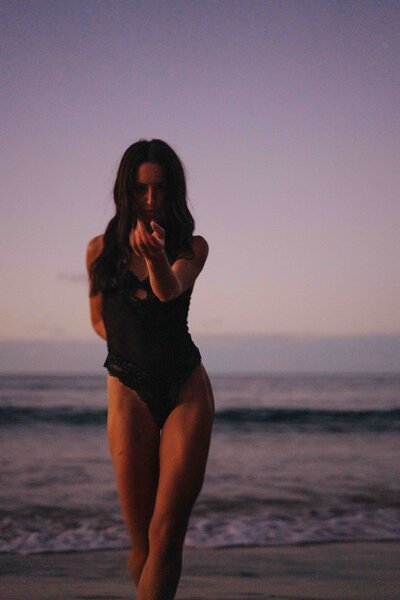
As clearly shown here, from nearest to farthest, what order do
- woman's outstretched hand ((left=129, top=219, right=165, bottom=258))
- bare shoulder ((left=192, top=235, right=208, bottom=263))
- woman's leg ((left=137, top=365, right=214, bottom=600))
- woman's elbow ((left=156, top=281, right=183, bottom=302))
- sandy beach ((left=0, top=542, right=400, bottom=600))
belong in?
1. woman's outstretched hand ((left=129, top=219, right=165, bottom=258))
2. woman's elbow ((left=156, top=281, right=183, bottom=302))
3. woman's leg ((left=137, top=365, right=214, bottom=600))
4. bare shoulder ((left=192, top=235, right=208, bottom=263))
5. sandy beach ((left=0, top=542, right=400, bottom=600))

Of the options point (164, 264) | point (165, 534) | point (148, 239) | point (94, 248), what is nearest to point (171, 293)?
point (164, 264)

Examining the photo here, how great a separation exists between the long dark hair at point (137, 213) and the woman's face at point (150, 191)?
18 mm

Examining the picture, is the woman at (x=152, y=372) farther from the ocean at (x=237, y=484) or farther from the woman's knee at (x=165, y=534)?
the ocean at (x=237, y=484)

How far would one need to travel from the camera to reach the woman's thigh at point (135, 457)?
3082mm

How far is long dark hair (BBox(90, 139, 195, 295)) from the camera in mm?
3168

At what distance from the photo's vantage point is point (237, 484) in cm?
1003

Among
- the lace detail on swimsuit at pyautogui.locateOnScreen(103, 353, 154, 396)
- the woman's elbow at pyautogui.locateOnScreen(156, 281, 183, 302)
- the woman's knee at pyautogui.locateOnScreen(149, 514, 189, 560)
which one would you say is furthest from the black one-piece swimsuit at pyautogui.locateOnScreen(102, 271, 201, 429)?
the woman's knee at pyautogui.locateOnScreen(149, 514, 189, 560)

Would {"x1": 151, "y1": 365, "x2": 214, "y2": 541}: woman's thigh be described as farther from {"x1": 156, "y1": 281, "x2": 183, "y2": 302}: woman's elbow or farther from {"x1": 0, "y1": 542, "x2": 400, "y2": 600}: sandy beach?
{"x1": 0, "y1": 542, "x2": 400, "y2": 600}: sandy beach

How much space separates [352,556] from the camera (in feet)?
19.4

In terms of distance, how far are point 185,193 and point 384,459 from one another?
36.3ft

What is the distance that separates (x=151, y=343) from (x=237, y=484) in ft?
23.9

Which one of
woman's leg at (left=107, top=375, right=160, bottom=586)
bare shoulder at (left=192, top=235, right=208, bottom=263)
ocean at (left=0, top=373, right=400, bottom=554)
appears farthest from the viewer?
ocean at (left=0, top=373, right=400, bottom=554)

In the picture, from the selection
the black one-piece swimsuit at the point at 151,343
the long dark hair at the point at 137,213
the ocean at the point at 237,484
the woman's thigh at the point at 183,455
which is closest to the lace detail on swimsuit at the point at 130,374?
the black one-piece swimsuit at the point at 151,343

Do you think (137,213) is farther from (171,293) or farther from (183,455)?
(183,455)
